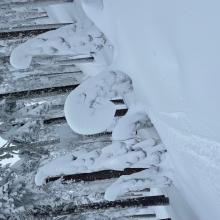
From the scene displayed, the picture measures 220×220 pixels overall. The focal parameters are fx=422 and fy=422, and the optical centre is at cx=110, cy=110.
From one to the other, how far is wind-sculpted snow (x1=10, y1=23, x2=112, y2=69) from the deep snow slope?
0.72ft

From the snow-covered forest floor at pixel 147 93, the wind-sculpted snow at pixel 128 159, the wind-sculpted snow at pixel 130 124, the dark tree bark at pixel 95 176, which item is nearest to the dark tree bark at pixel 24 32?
the snow-covered forest floor at pixel 147 93

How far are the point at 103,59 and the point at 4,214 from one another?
14.8 feet

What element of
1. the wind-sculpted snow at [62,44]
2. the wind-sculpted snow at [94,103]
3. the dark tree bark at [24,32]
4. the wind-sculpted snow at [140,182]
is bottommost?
the wind-sculpted snow at [140,182]

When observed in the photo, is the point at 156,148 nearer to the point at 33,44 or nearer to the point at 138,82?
the point at 138,82

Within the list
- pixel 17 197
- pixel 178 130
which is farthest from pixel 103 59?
pixel 17 197

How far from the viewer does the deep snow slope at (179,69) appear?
Result: 137cm

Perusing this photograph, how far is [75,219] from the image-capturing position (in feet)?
26.5

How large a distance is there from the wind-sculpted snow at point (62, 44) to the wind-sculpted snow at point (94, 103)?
0.37 meters

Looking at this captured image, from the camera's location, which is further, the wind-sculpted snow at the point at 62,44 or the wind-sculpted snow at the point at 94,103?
the wind-sculpted snow at the point at 62,44

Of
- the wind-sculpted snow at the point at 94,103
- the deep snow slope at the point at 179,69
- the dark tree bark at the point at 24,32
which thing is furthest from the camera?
the dark tree bark at the point at 24,32

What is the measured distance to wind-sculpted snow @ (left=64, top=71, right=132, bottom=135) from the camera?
7.19 ft

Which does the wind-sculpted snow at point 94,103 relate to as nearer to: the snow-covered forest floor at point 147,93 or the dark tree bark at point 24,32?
the snow-covered forest floor at point 147,93

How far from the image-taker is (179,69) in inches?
61.1

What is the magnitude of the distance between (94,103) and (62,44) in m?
0.50
